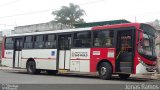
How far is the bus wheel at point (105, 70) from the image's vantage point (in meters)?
18.5

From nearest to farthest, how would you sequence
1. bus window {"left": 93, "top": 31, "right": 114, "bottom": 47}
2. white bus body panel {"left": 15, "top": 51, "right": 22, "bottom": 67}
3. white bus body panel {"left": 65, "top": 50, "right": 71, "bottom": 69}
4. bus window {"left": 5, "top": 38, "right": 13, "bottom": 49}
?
bus window {"left": 93, "top": 31, "right": 114, "bottom": 47} → white bus body panel {"left": 65, "top": 50, "right": 71, "bottom": 69} → white bus body panel {"left": 15, "top": 51, "right": 22, "bottom": 67} → bus window {"left": 5, "top": 38, "right": 13, "bottom": 49}

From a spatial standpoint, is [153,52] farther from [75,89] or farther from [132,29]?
[75,89]

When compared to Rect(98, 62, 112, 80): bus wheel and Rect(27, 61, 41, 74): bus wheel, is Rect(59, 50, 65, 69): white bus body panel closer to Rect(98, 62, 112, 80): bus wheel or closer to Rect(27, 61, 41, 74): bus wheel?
Rect(27, 61, 41, 74): bus wheel

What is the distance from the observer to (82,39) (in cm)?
2053

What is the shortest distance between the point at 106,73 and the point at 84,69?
1.90 metres

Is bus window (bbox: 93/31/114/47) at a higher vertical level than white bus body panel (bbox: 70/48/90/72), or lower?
higher

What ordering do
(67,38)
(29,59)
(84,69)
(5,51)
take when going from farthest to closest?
(5,51), (29,59), (67,38), (84,69)

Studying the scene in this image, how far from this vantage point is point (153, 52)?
18.5m

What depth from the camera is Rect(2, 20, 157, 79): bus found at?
1764 cm

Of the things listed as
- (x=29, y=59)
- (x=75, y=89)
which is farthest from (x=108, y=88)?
(x=29, y=59)

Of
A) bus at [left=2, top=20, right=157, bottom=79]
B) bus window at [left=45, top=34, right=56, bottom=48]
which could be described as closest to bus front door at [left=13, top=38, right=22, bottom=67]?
bus at [left=2, top=20, right=157, bottom=79]

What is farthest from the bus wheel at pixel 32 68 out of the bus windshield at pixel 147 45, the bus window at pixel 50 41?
the bus windshield at pixel 147 45

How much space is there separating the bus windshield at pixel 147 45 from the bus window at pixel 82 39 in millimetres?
3451

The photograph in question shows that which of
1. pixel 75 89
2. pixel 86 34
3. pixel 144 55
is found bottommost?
pixel 75 89
